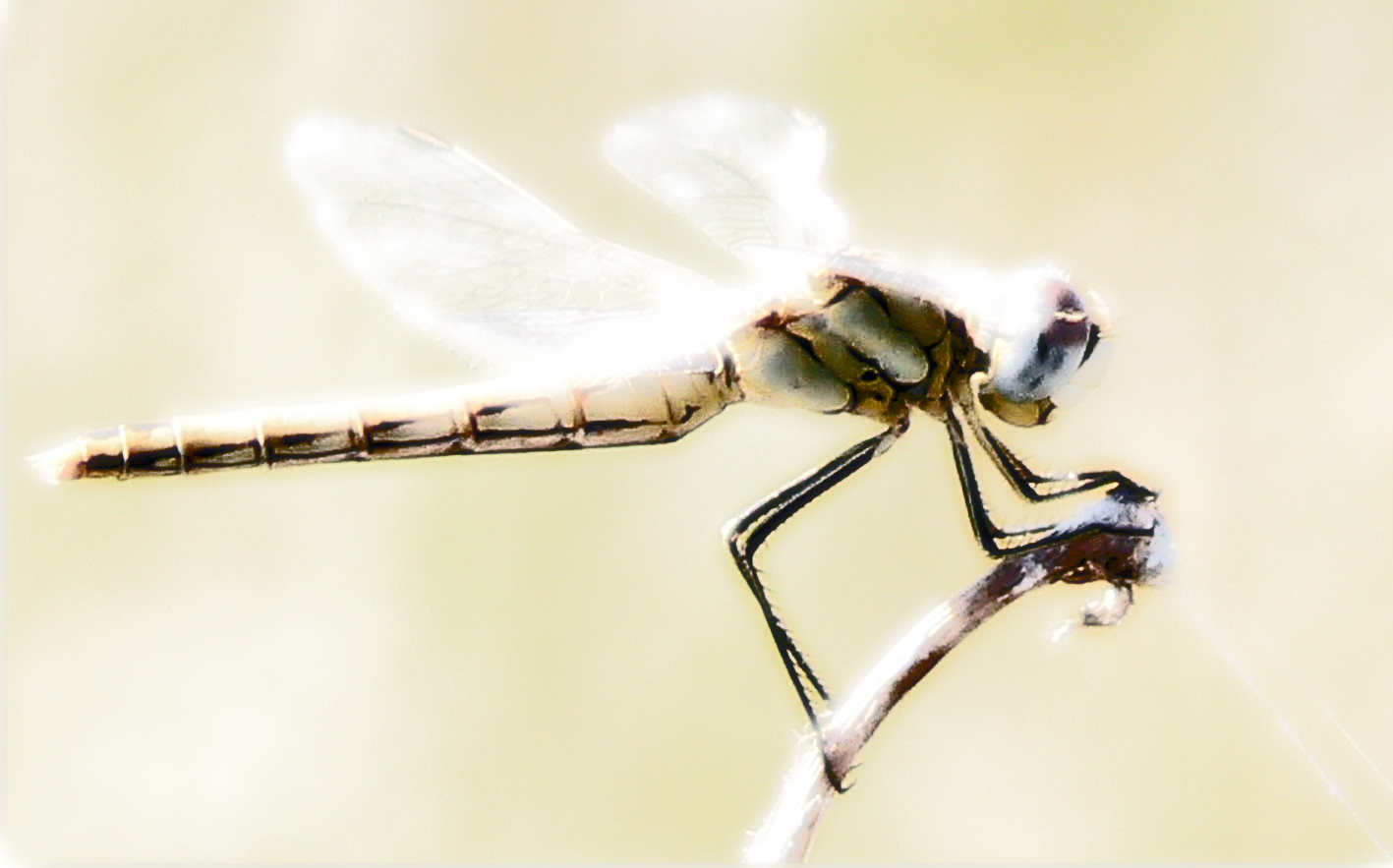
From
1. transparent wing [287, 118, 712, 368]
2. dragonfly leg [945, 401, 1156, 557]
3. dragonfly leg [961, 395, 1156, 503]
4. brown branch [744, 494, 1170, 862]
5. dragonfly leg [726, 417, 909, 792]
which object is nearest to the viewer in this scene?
brown branch [744, 494, 1170, 862]

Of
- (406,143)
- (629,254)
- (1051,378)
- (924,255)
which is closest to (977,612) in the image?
(1051,378)

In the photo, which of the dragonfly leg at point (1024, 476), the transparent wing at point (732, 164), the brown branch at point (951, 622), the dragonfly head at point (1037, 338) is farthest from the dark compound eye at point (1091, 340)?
the transparent wing at point (732, 164)

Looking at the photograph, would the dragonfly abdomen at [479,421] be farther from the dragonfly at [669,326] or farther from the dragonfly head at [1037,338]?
the dragonfly head at [1037,338]

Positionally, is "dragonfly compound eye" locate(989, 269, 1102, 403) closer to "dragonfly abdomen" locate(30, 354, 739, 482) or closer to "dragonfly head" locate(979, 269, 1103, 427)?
"dragonfly head" locate(979, 269, 1103, 427)

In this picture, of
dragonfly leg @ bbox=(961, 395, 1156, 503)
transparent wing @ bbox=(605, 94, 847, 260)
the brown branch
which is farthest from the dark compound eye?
transparent wing @ bbox=(605, 94, 847, 260)

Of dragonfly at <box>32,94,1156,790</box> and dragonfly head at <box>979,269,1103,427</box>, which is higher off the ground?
dragonfly at <box>32,94,1156,790</box>
